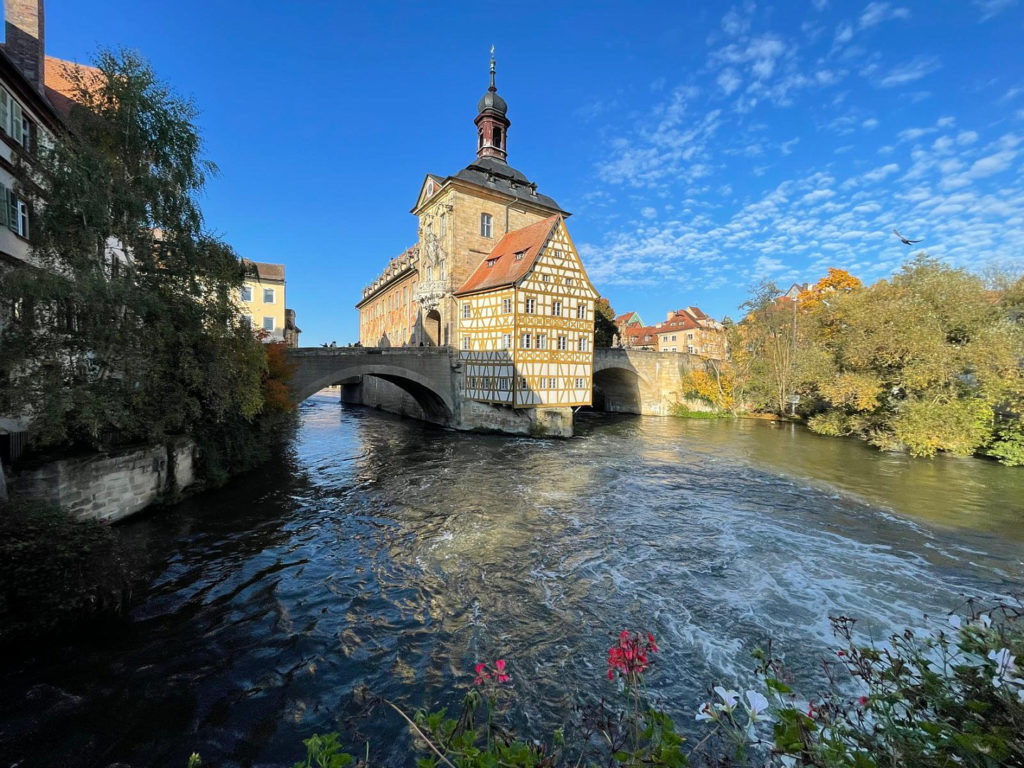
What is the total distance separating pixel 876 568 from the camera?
25.8 feet

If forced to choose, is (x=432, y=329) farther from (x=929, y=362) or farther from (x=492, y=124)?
(x=929, y=362)

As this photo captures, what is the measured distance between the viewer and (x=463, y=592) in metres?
6.95

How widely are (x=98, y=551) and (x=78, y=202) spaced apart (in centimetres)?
672

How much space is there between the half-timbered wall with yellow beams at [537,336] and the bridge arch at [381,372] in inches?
57.3

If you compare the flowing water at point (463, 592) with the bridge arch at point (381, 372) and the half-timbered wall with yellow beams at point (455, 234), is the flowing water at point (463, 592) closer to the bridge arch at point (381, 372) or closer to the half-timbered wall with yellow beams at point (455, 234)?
the bridge arch at point (381, 372)

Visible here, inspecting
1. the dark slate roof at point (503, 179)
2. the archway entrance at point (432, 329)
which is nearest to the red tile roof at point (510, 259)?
the dark slate roof at point (503, 179)

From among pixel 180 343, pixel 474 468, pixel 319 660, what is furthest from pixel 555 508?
pixel 180 343

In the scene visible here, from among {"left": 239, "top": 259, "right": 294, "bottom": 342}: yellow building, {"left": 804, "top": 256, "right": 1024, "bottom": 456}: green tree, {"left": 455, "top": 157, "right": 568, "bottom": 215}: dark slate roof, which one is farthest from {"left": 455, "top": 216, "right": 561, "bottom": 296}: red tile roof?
{"left": 239, "top": 259, "right": 294, "bottom": 342}: yellow building

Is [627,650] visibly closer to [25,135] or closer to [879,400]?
[25,135]

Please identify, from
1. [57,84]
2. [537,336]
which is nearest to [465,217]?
[537,336]

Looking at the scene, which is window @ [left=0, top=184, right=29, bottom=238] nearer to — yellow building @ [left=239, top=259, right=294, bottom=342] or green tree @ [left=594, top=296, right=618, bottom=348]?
yellow building @ [left=239, top=259, right=294, bottom=342]

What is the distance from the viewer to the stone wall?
7.30 m

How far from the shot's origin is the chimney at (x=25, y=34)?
11.2 meters

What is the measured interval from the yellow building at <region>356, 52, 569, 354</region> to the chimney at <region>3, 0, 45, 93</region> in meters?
16.4
